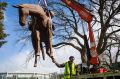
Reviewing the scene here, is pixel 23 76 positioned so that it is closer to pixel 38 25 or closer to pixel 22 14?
pixel 38 25

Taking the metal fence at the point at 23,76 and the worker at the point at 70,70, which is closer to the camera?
the worker at the point at 70,70

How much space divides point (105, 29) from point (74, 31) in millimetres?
3203

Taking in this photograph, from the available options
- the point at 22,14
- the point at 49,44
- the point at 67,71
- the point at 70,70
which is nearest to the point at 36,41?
the point at 49,44

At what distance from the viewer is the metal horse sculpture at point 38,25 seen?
6145 millimetres

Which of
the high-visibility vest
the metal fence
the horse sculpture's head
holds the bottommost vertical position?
the metal fence

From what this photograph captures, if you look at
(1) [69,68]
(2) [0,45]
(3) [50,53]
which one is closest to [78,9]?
(1) [69,68]

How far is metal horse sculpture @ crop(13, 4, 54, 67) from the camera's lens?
20.2 ft

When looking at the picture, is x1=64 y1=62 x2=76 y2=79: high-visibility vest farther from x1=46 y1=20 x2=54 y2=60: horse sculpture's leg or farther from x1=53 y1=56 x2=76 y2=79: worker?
x1=46 y1=20 x2=54 y2=60: horse sculpture's leg

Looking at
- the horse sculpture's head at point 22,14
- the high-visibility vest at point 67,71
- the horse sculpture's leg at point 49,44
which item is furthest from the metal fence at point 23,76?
the horse sculpture's head at point 22,14

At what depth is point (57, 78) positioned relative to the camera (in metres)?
15.9

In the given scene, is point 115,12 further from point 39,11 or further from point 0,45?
point 39,11

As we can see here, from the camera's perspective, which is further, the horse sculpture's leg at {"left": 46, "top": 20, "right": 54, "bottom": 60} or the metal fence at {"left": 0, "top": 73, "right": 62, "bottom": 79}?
the metal fence at {"left": 0, "top": 73, "right": 62, "bottom": 79}

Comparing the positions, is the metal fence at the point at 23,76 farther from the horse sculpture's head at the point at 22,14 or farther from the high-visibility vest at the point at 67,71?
the horse sculpture's head at the point at 22,14

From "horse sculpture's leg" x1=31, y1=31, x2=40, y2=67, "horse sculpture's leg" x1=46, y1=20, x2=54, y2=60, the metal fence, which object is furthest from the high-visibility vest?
the metal fence
